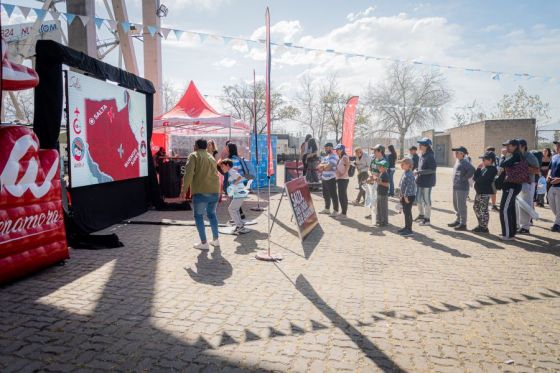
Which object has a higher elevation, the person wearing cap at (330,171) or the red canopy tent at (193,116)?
the red canopy tent at (193,116)

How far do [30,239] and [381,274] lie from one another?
471 centimetres

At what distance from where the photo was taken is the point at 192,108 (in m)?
13.8

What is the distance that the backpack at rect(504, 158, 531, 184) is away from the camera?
Result: 740cm

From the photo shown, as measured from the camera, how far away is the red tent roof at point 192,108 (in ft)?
43.4

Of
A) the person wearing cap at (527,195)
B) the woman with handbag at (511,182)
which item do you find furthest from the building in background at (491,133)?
the woman with handbag at (511,182)

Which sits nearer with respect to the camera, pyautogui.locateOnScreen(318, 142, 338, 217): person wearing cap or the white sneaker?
the white sneaker

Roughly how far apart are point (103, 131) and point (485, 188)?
8.18 metres

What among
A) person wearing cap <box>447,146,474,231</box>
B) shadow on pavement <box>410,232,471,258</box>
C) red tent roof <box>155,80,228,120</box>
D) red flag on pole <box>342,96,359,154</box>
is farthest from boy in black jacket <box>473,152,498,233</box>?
red tent roof <box>155,80,228,120</box>

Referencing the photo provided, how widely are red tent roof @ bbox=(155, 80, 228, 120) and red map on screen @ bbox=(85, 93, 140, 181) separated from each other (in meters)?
3.62

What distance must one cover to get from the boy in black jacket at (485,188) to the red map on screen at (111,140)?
7.92m

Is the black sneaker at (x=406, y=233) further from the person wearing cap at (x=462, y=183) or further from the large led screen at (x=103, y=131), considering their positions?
the large led screen at (x=103, y=131)

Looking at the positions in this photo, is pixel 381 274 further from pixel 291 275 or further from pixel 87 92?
pixel 87 92

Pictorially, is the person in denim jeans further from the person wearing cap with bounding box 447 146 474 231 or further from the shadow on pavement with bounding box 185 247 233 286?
the person wearing cap with bounding box 447 146 474 231

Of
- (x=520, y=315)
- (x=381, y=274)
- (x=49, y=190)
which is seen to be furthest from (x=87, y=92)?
(x=520, y=315)
